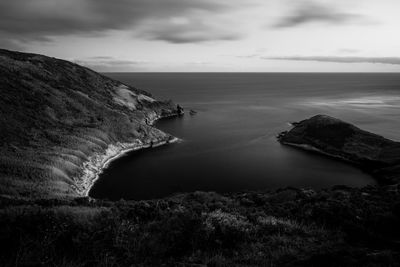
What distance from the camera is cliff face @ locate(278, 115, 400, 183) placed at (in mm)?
63688

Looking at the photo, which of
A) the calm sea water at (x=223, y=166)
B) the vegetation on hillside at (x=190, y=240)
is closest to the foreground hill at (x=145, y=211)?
the vegetation on hillside at (x=190, y=240)

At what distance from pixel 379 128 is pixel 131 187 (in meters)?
83.4

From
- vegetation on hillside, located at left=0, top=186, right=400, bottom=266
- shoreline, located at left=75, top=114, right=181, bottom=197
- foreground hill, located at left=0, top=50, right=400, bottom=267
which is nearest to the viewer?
vegetation on hillside, located at left=0, top=186, right=400, bottom=266

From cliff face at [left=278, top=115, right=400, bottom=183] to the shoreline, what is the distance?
1294 inches

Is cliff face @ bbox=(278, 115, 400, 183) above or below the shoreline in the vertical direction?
above

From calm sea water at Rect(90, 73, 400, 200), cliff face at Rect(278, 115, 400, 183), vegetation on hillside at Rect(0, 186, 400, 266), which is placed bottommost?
calm sea water at Rect(90, 73, 400, 200)

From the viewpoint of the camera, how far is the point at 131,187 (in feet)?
172

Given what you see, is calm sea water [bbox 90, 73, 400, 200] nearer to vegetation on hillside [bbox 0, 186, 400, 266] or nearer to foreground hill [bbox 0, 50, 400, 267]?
foreground hill [bbox 0, 50, 400, 267]

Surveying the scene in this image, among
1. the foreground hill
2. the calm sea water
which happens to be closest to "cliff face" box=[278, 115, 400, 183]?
the foreground hill

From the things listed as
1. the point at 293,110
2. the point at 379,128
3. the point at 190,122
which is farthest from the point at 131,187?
the point at 293,110

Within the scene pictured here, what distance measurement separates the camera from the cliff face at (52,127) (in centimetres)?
4641

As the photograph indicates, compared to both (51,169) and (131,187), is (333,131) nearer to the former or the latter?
(131,187)

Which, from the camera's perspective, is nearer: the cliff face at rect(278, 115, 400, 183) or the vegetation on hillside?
the vegetation on hillside

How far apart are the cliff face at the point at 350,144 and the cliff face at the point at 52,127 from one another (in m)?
35.6
